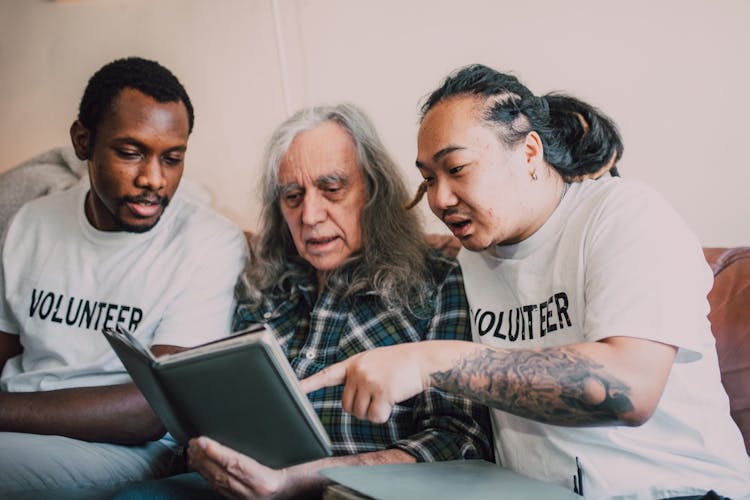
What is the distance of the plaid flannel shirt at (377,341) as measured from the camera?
3.98ft

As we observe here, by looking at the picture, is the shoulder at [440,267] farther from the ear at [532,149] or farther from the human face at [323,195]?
the ear at [532,149]

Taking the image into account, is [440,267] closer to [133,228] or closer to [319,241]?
[319,241]

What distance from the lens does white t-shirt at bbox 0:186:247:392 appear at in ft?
4.88

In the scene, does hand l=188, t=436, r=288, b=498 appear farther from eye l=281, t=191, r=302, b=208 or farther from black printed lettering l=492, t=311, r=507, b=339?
eye l=281, t=191, r=302, b=208

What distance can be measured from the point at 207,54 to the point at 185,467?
1309 millimetres

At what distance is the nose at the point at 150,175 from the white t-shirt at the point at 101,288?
0.36 ft

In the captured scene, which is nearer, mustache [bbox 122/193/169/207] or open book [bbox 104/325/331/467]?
open book [bbox 104/325/331/467]

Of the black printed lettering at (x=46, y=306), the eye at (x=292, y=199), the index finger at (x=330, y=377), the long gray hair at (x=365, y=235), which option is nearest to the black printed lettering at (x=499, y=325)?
the long gray hair at (x=365, y=235)

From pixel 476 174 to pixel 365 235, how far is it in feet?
1.54

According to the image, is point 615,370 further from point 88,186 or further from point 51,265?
point 88,186

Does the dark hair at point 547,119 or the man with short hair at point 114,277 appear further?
the man with short hair at point 114,277

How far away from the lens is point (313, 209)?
1.45 m

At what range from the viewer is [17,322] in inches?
63.4

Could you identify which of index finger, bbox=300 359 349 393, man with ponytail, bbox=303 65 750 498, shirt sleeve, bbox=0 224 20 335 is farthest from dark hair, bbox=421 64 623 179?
shirt sleeve, bbox=0 224 20 335
